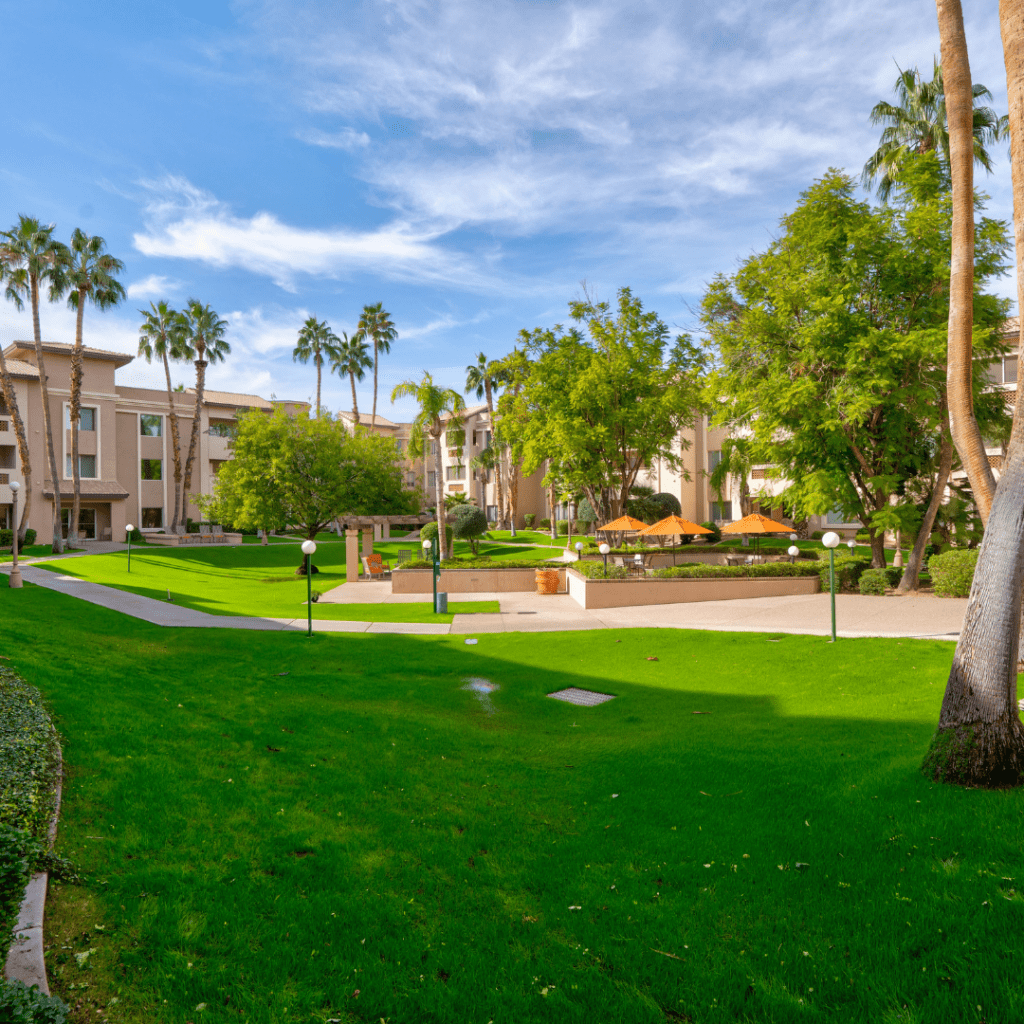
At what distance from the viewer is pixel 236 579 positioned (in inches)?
1331

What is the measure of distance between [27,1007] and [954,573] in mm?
24138

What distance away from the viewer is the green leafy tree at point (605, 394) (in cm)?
3172

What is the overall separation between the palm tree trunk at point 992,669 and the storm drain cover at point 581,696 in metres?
5.66

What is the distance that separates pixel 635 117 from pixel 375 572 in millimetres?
22560

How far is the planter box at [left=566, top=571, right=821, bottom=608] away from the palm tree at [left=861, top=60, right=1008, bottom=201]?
14196 millimetres

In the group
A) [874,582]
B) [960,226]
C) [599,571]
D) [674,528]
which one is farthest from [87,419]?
[960,226]

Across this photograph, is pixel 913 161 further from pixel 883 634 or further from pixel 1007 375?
pixel 1007 375

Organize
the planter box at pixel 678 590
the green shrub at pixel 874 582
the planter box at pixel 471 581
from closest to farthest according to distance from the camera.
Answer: the planter box at pixel 678 590 → the green shrub at pixel 874 582 → the planter box at pixel 471 581

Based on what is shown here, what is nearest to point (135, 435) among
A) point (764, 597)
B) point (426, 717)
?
point (764, 597)

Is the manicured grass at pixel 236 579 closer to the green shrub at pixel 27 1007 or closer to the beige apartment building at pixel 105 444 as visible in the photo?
the beige apartment building at pixel 105 444

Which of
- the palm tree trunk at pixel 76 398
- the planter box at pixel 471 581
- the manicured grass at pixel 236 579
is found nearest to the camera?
the manicured grass at pixel 236 579

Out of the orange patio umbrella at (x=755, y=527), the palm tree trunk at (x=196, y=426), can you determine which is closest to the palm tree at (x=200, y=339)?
→ the palm tree trunk at (x=196, y=426)

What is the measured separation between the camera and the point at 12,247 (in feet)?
124

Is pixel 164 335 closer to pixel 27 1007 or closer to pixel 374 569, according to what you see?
pixel 374 569
